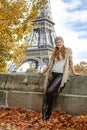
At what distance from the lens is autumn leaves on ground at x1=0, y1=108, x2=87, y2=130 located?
528cm

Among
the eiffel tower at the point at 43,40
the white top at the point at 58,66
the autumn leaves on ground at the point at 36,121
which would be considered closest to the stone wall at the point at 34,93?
the autumn leaves on ground at the point at 36,121

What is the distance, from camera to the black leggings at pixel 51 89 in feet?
18.4

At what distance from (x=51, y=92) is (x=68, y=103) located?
565mm

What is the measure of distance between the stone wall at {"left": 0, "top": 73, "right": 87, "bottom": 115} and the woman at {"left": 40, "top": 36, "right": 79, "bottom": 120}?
401 millimetres

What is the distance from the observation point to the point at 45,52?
3875 cm

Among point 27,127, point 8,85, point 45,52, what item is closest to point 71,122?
point 27,127

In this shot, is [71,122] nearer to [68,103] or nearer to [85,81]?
[68,103]

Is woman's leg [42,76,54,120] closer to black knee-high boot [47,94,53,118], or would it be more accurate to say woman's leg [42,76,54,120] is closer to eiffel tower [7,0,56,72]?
black knee-high boot [47,94,53,118]

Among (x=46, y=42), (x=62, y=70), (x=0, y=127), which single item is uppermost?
(x=46, y=42)

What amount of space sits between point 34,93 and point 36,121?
86cm

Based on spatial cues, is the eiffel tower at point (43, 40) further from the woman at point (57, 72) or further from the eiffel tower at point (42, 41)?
the woman at point (57, 72)

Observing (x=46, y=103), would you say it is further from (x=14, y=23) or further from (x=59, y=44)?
(x=14, y=23)

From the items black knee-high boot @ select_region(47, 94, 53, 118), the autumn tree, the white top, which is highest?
the autumn tree

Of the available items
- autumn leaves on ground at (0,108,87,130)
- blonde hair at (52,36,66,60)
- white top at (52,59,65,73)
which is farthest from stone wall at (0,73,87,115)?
blonde hair at (52,36,66,60)
